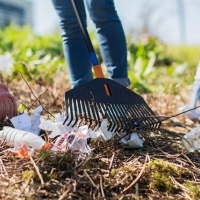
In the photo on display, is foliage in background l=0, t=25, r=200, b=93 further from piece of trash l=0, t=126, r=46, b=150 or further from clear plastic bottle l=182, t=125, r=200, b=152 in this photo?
clear plastic bottle l=182, t=125, r=200, b=152

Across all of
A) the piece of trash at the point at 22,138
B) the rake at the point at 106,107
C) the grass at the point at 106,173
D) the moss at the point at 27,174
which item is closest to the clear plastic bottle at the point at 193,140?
the grass at the point at 106,173

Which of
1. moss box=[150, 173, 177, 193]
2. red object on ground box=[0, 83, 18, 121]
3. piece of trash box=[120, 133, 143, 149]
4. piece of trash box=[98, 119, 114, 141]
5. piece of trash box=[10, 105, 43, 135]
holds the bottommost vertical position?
moss box=[150, 173, 177, 193]

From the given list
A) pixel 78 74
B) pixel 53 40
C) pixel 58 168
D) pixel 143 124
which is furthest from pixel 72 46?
pixel 53 40

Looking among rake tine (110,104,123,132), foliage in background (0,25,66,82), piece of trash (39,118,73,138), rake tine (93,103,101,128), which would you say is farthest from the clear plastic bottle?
foliage in background (0,25,66,82)

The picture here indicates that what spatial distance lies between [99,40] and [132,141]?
2.44 ft

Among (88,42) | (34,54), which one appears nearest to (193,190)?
(88,42)

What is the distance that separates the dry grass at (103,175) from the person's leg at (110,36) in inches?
24.0

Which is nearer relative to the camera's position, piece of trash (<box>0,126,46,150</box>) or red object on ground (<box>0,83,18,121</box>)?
A: piece of trash (<box>0,126,46,150</box>)

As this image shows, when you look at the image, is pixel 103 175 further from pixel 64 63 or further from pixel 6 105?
pixel 64 63

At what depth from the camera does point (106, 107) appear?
204 cm

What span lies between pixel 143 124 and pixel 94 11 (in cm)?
70

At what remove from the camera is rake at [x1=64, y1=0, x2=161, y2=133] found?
2004mm

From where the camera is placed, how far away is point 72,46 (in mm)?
2652

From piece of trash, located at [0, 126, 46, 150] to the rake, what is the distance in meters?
0.19
